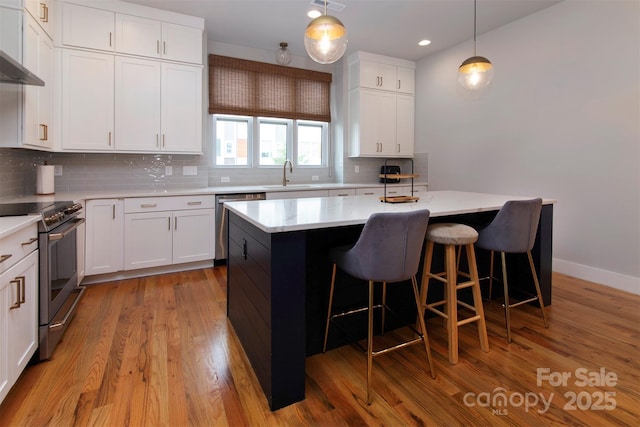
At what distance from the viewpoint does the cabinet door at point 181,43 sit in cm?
364

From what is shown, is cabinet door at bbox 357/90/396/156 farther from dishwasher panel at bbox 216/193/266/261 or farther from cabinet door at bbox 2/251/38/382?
cabinet door at bbox 2/251/38/382

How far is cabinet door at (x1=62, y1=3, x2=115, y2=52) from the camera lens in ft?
10.5

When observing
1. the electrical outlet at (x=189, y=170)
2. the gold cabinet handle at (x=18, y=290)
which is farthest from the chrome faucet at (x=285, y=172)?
the gold cabinet handle at (x=18, y=290)

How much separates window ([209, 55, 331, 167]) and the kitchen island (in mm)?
2600

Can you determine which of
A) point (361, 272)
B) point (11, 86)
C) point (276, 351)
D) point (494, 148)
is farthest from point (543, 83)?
point (11, 86)

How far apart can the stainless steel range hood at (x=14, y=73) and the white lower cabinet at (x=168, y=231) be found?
1.21m

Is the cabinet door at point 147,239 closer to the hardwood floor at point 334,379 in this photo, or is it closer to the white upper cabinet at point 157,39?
the hardwood floor at point 334,379

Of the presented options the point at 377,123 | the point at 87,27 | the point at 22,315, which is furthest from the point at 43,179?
the point at 377,123

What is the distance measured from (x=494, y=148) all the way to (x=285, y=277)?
12.1 feet

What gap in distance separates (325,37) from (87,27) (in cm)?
259

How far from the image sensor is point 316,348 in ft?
6.90

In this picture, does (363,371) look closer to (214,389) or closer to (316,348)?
(316,348)

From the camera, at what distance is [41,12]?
2.84m

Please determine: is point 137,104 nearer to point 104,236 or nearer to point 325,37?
point 104,236
